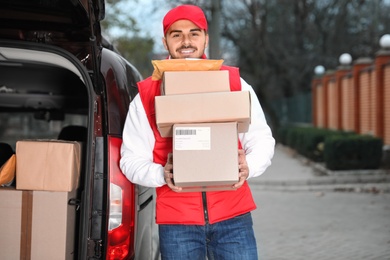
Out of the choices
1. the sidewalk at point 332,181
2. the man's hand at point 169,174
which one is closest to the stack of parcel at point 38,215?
the man's hand at point 169,174

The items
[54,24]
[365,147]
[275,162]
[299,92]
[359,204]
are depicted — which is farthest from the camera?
[299,92]

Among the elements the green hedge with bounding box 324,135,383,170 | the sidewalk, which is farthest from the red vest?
the green hedge with bounding box 324,135,383,170

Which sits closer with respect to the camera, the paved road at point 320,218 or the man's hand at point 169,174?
the man's hand at point 169,174

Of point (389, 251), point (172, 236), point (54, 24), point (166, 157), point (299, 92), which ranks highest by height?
point (299, 92)

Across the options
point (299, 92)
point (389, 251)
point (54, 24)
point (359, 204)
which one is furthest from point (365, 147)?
point (299, 92)

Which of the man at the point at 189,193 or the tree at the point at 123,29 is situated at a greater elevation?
the tree at the point at 123,29

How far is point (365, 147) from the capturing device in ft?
42.4

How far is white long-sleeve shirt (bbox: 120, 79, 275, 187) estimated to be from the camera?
306 centimetres

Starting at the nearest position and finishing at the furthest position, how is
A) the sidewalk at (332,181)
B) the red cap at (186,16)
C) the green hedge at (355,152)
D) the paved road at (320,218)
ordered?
the red cap at (186,16) < the paved road at (320,218) < the sidewalk at (332,181) < the green hedge at (355,152)

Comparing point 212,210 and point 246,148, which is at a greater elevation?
point 246,148

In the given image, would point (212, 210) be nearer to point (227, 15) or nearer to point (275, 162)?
point (275, 162)

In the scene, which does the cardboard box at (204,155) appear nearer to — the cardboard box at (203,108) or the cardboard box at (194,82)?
the cardboard box at (203,108)

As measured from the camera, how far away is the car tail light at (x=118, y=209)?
3.31 meters

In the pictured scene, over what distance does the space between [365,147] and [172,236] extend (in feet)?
34.2
